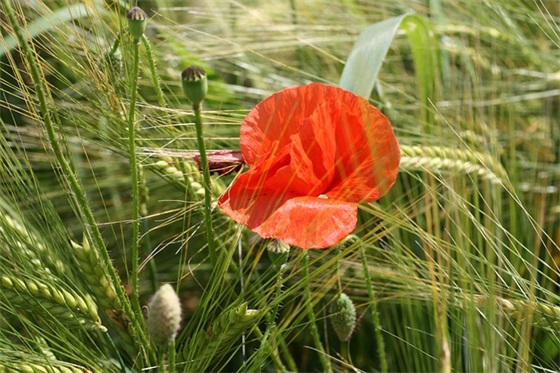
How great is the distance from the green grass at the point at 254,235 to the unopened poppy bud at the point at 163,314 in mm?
55

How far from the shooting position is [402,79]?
3.99 feet

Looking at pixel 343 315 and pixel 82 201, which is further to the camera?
pixel 343 315

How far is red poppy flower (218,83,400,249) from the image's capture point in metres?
0.64

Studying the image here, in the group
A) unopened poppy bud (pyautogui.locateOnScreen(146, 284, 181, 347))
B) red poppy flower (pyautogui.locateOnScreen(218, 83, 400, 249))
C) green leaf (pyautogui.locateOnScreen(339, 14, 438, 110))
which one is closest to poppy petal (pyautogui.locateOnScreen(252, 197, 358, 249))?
red poppy flower (pyautogui.locateOnScreen(218, 83, 400, 249))

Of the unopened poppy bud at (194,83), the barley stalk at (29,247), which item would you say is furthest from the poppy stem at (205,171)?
the barley stalk at (29,247)

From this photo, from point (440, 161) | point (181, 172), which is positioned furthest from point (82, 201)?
point (440, 161)

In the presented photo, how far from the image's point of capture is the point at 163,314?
20.3 inches

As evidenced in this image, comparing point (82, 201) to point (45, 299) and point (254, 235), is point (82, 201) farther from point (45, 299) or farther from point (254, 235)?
point (254, 235)

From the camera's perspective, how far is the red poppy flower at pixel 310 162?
25.3 inches

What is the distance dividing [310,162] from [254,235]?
0.19 metres

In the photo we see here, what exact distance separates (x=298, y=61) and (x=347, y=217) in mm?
689

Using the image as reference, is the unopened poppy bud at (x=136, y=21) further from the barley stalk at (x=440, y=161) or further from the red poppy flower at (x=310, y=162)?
the barley stalk at (x=440, y=161)

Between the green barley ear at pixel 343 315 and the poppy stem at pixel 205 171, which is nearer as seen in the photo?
the poppy stem at pixel 205 171

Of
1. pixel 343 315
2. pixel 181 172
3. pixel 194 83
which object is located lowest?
pixel 343 315
